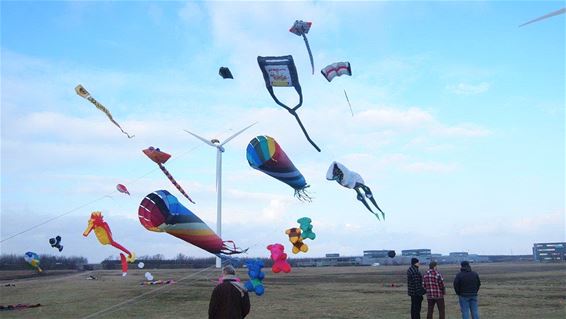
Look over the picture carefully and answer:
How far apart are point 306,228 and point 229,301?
299 inches

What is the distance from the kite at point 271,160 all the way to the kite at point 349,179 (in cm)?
96

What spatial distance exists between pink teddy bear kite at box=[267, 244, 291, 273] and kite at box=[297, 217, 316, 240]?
0.80m

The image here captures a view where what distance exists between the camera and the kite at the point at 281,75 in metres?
13.4

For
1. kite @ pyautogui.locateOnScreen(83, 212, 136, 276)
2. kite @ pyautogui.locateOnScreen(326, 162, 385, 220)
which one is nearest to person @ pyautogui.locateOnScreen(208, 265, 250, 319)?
kite @ pyautogui.locateOnScreen(326, 162, 385, 220)

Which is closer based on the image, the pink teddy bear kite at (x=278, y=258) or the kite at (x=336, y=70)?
the kite at (x=336, y=70)

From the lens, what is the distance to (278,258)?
619 inches

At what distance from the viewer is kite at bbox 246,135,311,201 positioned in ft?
47.4

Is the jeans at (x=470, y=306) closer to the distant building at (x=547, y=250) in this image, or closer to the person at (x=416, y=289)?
the person at (x=416, y=289)

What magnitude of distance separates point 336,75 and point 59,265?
375 feet

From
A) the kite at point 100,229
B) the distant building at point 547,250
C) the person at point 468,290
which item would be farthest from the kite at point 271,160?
the distant building at point 547,250

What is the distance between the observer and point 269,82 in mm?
13680

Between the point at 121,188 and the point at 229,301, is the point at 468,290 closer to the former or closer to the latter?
the point at 229,301

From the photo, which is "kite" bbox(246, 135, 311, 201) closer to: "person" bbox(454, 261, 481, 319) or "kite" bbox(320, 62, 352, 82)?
"kite" bbox(320, 62, 352, 82)

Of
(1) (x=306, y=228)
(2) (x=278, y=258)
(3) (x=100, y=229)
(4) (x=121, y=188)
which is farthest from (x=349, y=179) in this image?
(3) (x=100, y=229)
